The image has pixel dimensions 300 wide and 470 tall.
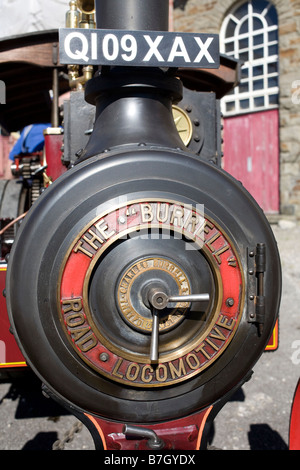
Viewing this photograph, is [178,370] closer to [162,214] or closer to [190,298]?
[190,298]

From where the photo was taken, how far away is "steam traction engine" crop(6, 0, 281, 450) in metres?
1.38

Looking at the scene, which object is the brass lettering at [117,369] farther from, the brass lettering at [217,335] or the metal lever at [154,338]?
the brass lettering at [217,335]

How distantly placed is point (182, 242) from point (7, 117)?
3668 millimetres

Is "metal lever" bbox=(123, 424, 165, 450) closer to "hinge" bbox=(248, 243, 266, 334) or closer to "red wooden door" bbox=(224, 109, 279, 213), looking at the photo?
"hinge" bbox=(248, 243, 266, 334)

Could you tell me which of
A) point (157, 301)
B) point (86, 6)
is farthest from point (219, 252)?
point (86, 6)

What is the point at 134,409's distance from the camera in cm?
143

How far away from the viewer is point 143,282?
141 cm

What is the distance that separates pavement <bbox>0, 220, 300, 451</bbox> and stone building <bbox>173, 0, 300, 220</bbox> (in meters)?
4.74

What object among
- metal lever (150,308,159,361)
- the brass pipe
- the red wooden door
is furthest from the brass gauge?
the red wooden door

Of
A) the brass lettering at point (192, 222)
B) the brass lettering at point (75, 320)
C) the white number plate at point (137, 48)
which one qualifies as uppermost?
the white number plate at point (137, 48)

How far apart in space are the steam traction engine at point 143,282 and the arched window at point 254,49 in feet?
24.6

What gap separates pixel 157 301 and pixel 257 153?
7.82m

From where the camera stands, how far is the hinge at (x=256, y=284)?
145 centimetres

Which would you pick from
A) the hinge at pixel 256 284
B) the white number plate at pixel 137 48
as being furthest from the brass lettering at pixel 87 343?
the white number plate at pixel 137 48
